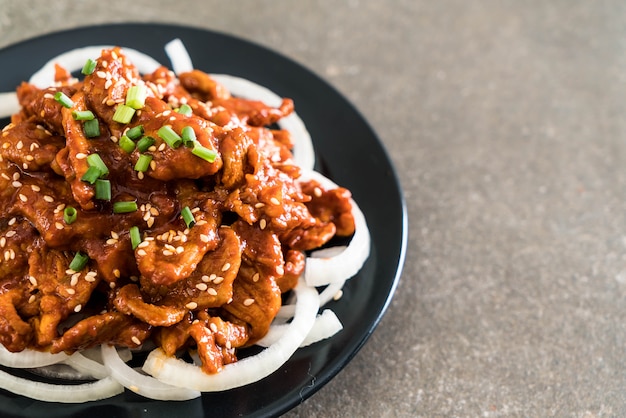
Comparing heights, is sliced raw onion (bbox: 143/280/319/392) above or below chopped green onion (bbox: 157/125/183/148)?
below

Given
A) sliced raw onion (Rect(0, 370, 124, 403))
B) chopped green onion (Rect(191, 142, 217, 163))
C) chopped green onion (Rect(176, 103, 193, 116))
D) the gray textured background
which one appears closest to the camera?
sliced raw onion (Rect(0, 370, 124, 403))

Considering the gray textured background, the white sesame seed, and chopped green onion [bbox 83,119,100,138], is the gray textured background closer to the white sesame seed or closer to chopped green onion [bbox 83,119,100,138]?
chopped green onion [bbox 83,119,100,138]

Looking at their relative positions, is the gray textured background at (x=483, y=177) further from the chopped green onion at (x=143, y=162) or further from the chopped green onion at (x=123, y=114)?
the chopped green onion at (x=143, y=162)

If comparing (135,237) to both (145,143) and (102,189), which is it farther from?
(145,143)

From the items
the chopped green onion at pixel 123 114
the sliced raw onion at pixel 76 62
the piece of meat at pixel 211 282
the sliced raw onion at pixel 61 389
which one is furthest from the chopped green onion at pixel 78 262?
the sliced raw onion at pixel 76 62

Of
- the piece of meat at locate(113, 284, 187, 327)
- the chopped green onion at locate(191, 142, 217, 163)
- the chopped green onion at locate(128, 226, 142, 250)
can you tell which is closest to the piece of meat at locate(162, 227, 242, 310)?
the piece of meat at locate(113, 284, 187, 327)

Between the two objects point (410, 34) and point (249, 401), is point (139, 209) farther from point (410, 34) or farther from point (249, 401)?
point (410, 34)
